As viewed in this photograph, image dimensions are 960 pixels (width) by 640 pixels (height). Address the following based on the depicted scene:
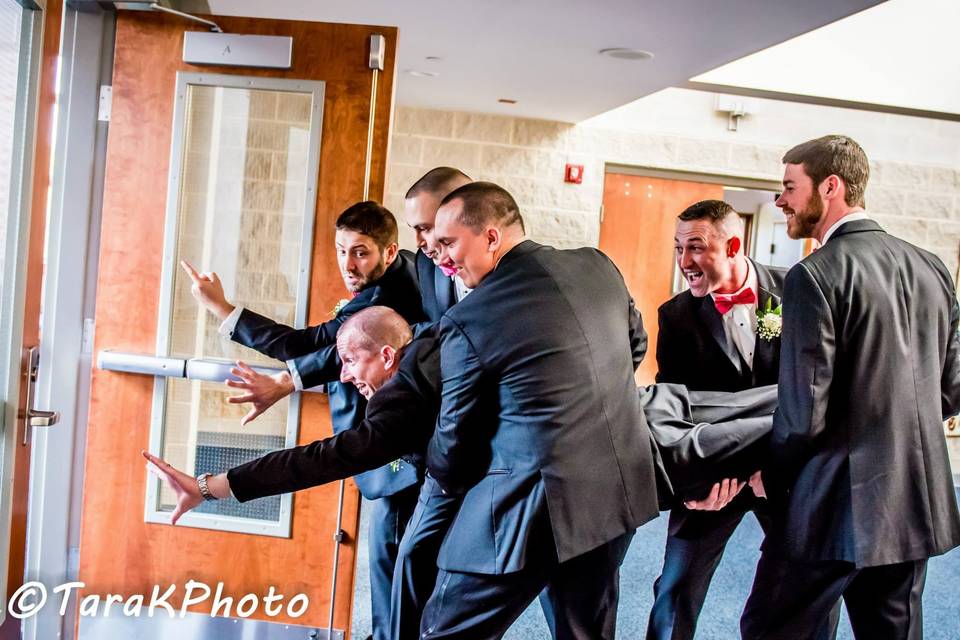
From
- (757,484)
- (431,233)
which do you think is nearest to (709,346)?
(757,484)

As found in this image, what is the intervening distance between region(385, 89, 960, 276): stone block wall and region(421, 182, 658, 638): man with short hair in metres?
4.28

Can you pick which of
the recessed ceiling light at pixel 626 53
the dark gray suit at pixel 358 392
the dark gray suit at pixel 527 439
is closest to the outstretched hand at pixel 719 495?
the dark gray suit at pixel 527 439

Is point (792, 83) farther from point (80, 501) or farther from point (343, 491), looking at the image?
point (80, 501)

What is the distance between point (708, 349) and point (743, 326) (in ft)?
0.42

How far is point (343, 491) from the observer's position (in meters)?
2.62

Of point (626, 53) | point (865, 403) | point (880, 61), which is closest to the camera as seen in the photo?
point (865, 403)

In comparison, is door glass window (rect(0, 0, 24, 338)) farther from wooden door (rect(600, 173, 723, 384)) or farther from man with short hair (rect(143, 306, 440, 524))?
wooden door (rect(600, 173, 723, 384))

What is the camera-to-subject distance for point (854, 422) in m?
2.07

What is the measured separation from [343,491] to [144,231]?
98 cm

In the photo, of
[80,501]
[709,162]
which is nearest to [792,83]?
[709,162]

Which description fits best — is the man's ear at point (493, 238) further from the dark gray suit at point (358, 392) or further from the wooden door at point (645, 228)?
the wooden door at point (645, 228)

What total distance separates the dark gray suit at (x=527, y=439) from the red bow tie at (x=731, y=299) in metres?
0.77

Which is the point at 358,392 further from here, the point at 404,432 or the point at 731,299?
the point at 731,299
